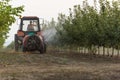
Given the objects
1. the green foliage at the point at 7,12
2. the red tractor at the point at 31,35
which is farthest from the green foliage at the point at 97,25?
the green foliage at the point at 7,12

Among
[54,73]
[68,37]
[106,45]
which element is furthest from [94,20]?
[54,73]

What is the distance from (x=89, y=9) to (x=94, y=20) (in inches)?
90.4

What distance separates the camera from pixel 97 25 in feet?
104

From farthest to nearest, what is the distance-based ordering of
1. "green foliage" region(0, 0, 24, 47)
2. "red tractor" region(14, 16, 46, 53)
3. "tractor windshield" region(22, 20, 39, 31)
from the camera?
1. "tractor windshield" region(22, 20, 39, 31)
2. "red tractor" region(14, 16, 46, 53)
3. "green foliage" region(0, 0, 24, 47)

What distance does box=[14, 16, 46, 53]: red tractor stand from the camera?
94.6ft

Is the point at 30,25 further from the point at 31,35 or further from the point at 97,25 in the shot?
the point at 97,25

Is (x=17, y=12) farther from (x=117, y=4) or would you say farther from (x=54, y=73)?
(x=117, y=4)

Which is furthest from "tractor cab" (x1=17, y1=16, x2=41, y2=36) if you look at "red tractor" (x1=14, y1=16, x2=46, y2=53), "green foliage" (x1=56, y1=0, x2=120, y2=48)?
"green foliage" (x1=56, y1=0, x2=120, y2=48)

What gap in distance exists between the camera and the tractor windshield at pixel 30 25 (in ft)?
96.9

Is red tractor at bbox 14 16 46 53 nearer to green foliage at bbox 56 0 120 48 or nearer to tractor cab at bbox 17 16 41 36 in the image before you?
tractor cab at bbox 17 16 41 36

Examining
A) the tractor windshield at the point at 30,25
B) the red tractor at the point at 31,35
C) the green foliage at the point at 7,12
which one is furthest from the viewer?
the tractor windshield at the point at 30,25

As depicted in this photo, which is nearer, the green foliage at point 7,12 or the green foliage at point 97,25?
the green foliage at point 7,12

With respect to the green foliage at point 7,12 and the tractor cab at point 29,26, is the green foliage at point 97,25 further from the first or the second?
the green foliage at point 7,12

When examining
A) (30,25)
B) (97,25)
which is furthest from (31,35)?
(97,25)
